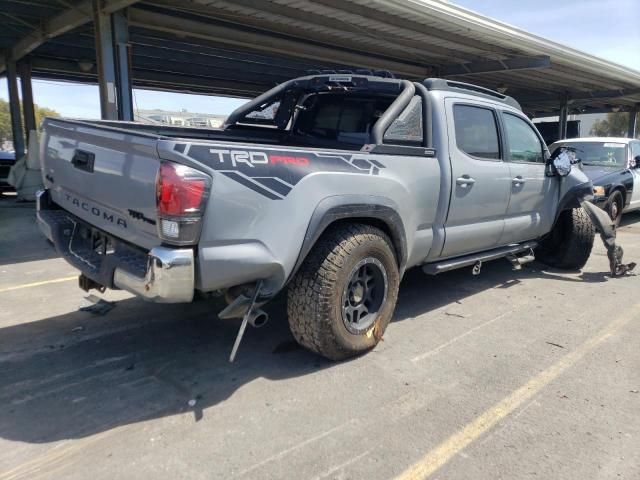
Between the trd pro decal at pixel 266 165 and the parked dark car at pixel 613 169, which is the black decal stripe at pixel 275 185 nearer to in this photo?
the trd pro decal at pixel 266 165

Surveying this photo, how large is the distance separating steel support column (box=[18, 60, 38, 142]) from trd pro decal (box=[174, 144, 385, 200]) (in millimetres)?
14719

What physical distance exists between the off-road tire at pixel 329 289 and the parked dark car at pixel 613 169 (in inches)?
273

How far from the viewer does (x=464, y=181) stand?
4.17 meters

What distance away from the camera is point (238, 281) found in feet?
9.14

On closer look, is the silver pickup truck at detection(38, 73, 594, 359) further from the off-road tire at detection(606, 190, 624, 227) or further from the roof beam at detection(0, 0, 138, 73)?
the roof beam at detection(0, 0, 138, 73)

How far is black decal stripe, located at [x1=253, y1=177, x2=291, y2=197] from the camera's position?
2.75 m

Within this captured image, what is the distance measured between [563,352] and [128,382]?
312cm

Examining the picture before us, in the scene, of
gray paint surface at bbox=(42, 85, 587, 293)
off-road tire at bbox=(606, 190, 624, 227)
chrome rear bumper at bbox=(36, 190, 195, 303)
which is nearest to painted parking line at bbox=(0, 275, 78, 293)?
chrome rear bumper at bbox=(36, 190, 195, 303)

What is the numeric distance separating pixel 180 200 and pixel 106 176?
2.46 ft

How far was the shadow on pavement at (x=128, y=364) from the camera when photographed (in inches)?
109

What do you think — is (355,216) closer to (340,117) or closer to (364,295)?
(364,295)

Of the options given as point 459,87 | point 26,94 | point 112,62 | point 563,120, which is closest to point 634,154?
point 459,87

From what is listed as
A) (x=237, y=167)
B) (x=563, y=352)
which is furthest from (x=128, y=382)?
(x=563, y=352)

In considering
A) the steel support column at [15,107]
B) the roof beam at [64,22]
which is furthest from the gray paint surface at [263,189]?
the steel support column at [15,107]
